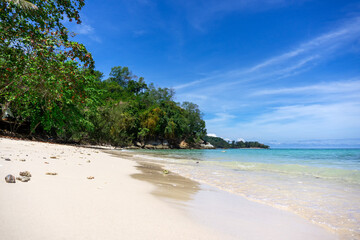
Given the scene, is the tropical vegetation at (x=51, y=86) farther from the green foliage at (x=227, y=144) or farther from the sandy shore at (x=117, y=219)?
the green foliage at (x=227, y=144)

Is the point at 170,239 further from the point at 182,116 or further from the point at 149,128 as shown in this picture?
the point at 182,116

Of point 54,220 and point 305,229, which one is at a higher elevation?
point 54,220

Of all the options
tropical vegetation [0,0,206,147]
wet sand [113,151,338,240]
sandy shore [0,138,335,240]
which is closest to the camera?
sandy shore [0,138,335,240]

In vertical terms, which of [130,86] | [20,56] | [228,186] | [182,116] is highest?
[130,86]

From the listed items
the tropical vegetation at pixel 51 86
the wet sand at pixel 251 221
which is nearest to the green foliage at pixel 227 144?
the tropical vegetation at pixel 51 86

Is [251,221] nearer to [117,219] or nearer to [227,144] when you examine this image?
[117,219]

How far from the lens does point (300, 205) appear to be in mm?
3467

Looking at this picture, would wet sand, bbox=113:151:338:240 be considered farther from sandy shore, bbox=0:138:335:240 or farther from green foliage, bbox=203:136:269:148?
green foliage, bbox=203:136:269:148

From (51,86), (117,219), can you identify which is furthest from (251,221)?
(51,86)

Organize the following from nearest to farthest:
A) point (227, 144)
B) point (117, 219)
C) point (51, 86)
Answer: point (117, 219)
point (51, 86)
point (227, 144)

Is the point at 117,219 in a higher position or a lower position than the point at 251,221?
higher

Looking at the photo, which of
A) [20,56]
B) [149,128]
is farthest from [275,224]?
[149,128]

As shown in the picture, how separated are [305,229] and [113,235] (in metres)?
2.31

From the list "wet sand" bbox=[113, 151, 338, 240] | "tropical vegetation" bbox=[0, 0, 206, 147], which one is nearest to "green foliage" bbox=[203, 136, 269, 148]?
"tropical vegetation" bbox=[0, 0, 206, 147]
